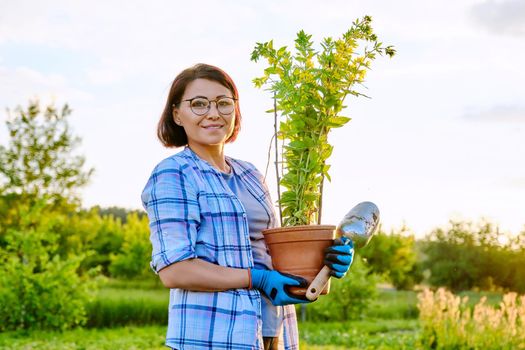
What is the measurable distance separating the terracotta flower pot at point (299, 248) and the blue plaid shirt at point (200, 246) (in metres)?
0.09

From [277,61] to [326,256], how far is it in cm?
72

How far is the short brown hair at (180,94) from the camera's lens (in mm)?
2436

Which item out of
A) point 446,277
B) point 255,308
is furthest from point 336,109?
point 446,277

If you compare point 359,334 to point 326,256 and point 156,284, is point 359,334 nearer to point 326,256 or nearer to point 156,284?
point 156,284

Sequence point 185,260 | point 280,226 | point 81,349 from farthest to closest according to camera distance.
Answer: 1. point 81,349
2. point 280,226
3. point 185,260

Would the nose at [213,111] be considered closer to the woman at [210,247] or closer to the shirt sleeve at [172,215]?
the woman at [210,247]

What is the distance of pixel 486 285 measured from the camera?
19.0 m

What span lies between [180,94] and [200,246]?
0.54 m

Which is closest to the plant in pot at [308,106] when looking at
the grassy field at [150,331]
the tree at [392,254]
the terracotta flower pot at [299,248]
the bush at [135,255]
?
the terracotta flower pot at [299,248]

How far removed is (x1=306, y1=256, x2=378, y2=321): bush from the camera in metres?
12.8

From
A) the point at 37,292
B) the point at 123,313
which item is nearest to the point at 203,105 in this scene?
the point at 37,292

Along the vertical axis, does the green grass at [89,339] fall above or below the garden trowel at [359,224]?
below

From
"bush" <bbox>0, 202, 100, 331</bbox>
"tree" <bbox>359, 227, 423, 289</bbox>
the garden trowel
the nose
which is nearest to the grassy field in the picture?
"bush" <bbox>0, 202, 100, 331</bbox>

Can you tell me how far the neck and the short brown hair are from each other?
9 centimetres
